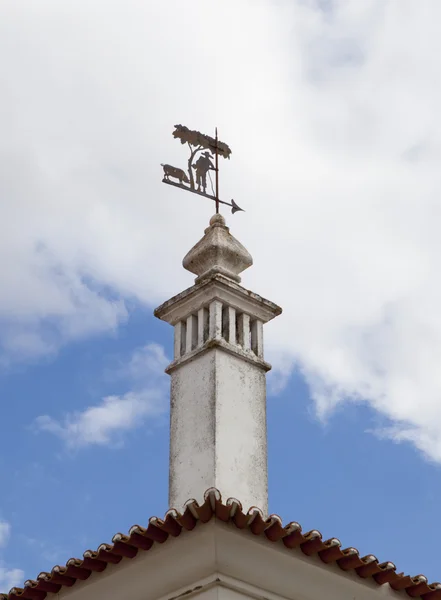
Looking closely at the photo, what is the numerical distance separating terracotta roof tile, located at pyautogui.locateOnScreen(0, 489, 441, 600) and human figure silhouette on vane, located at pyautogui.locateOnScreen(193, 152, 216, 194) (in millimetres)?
4449

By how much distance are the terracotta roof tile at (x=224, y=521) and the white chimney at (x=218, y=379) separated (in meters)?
1.43

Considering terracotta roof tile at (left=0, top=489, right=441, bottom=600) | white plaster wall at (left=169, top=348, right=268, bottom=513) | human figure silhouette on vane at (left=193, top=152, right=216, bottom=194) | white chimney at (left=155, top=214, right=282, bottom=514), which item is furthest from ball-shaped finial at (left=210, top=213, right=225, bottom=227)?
terracotta roof tile at (left=0, top=489, right=441, bottom=600)

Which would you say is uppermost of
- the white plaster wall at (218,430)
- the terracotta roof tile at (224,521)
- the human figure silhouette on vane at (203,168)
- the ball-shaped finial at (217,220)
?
the human figure silhouette on vane at (203,168)

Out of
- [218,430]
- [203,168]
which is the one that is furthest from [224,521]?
[203,168]

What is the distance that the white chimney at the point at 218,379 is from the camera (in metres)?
9.45

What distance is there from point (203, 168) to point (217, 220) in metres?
0.60

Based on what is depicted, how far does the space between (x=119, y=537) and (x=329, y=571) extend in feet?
5.19

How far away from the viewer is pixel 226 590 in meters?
7.73

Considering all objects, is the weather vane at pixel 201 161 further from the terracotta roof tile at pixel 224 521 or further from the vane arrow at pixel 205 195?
the terracotta roof tile at pixel 224 521

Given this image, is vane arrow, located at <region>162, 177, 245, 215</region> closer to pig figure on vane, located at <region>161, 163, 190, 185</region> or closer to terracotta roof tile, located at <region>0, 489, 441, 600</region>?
pig figure on vane, located at <region>161, 163, 190, 185</region>

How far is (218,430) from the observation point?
9.50 meters

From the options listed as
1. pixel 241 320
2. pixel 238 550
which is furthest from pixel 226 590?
pixel 241 320

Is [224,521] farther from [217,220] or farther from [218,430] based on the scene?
[217,220]

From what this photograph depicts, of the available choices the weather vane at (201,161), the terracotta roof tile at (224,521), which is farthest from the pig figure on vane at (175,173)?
the terracotta roof tile at (224,521)
